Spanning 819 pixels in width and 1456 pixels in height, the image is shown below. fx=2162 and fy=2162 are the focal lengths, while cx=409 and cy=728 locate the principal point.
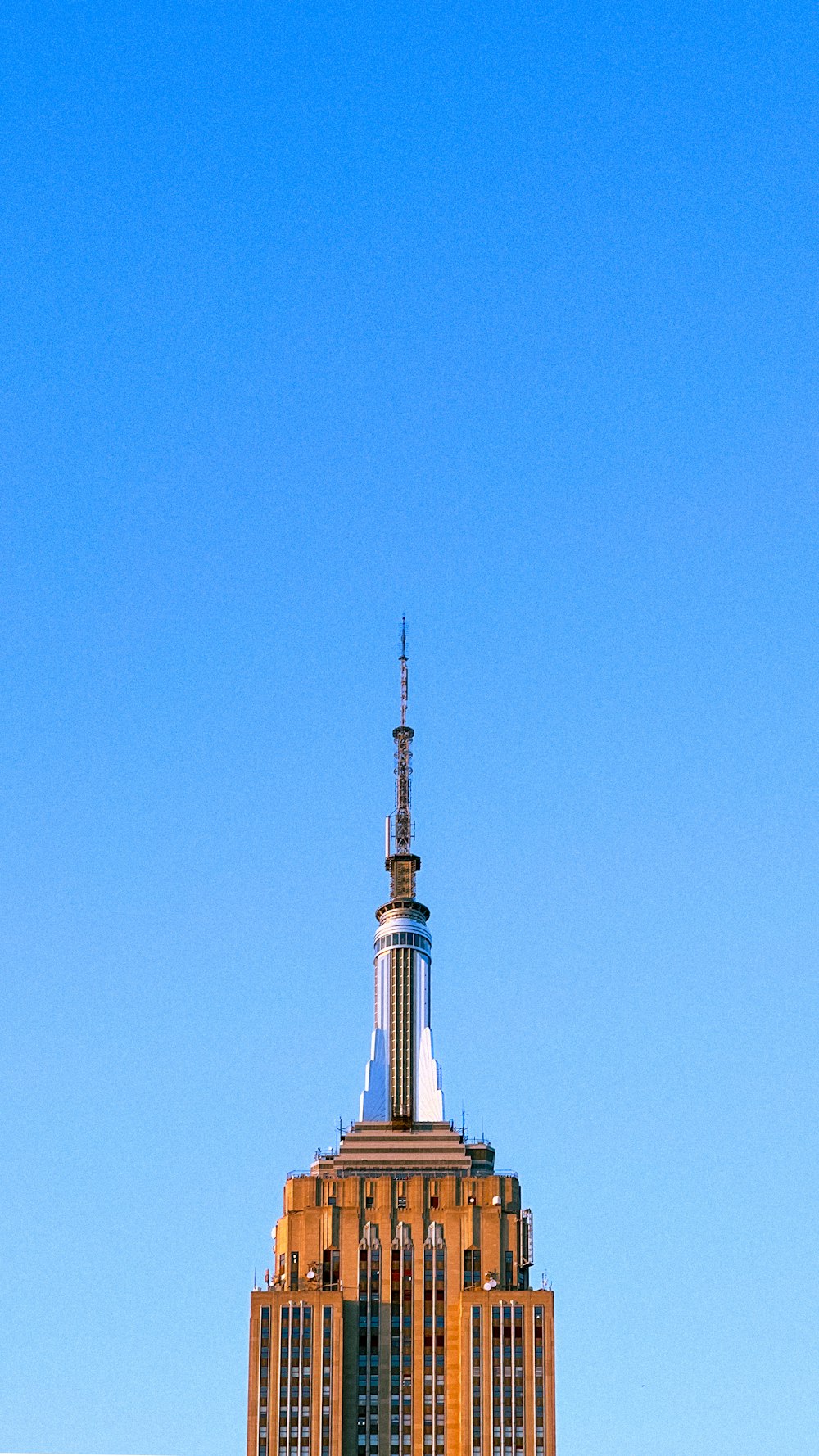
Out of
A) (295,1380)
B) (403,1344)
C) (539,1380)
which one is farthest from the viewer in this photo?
(403,1344)

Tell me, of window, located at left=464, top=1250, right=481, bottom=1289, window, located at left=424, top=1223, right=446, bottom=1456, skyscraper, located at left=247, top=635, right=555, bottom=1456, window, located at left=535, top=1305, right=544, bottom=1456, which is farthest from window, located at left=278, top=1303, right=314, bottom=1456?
window, located at left=535, top=1305, right=544, bottom=1456

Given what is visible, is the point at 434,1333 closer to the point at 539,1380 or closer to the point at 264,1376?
the point at 539,1380

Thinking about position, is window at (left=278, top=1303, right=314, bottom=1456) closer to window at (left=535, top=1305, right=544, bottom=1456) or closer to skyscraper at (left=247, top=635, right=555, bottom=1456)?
skyscraper at (left=247, top=635, right=555, bottom=1456)

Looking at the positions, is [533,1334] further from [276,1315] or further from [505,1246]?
[276,1315]

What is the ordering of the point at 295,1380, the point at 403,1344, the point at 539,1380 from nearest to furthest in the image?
the point at 539,1380, the point at 295,1380, the point at 403,1344

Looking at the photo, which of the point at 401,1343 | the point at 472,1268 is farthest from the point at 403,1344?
the point at 472,1268

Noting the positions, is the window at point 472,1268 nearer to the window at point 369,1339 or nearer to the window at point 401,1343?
the window at point 401,1343

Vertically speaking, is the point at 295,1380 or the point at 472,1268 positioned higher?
the point at 472,1268

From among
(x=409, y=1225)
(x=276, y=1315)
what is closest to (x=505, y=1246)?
(x=409, y=1225)

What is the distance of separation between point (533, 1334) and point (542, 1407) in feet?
20.3

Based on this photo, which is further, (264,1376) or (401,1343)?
(401,1343)

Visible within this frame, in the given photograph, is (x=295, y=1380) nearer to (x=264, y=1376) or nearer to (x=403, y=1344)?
(x=264, y=1376)

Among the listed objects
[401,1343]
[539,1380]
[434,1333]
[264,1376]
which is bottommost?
[539,1380]

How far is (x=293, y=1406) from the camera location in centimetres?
18750
